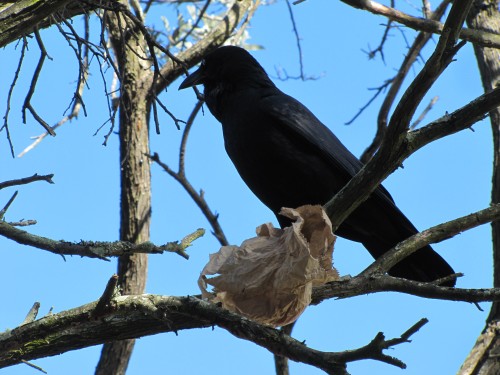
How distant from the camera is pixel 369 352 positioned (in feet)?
6.02

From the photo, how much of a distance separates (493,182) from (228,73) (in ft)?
6.15

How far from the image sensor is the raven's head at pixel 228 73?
4602 millimetres

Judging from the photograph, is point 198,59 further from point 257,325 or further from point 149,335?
point 257,325

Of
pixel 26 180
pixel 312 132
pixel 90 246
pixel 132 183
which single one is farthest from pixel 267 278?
pixel 132 183

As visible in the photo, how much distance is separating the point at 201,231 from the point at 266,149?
1279 mm

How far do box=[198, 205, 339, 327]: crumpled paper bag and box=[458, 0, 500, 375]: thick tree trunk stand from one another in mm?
1625

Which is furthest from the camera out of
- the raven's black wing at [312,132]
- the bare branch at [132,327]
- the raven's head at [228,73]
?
the raven's head at [228,73]

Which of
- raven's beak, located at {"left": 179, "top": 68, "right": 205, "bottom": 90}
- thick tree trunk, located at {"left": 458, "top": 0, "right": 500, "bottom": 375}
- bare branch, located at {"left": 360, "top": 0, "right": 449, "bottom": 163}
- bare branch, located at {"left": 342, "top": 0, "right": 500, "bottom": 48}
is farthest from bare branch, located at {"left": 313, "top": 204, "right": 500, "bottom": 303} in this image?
raven's beak, located at {"left": 179, "top": 68, "right": 205, "bottom": 90}

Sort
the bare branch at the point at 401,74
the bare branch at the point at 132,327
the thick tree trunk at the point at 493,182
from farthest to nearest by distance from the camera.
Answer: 1. the bare branch at the point at 401,74
2. the thick tree trunk at the point at 493,182
3. the bare branch at the point at 132,327

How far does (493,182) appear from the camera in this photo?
15.3 ft

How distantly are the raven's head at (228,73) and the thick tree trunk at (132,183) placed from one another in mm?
436

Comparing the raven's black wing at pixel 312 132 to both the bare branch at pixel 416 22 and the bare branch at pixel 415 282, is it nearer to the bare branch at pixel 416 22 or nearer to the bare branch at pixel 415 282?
the bare branch at pixel 416 22

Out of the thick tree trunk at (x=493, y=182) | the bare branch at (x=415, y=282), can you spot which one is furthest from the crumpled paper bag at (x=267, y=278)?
the thick tree trunk at (x=493, y=182)

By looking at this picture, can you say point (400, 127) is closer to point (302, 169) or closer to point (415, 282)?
point (415, 282)
